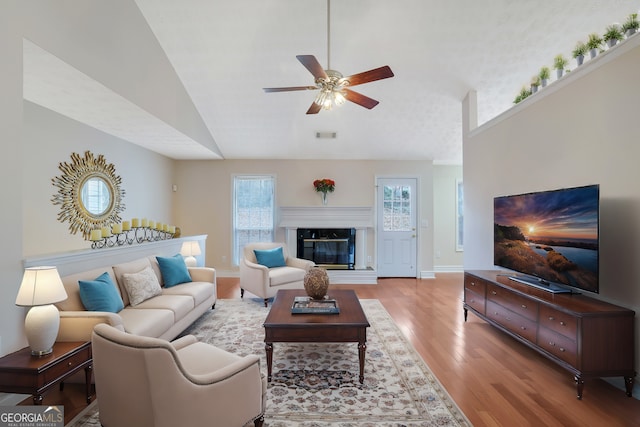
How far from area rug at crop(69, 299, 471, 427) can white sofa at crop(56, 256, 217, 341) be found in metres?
0.41

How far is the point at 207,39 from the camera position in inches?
146

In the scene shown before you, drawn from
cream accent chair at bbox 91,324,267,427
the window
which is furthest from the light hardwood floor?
the window

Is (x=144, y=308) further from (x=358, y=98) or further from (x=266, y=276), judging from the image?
(x=358, y=98)

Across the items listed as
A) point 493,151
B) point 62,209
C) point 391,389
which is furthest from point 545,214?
point 62,209

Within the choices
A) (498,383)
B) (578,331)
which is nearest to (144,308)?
(498,383)

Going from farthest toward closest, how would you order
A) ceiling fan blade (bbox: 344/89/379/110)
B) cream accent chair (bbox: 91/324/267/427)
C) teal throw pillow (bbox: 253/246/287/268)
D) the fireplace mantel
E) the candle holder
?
1. the fireplace mantel
2. teal throw pillow (bbox: 253/246/287/268)
3. the candle holder
4. ceiling fan blade (bbox: 344/89/379/110)
5. cream accent chair (bbox: 91/324/267/427)

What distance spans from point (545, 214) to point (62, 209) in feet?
16.9

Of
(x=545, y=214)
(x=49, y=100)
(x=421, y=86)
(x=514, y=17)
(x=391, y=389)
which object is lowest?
(x=391, y=389)

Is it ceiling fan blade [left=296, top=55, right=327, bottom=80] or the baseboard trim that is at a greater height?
ceiling fan blade [left=296, top=55, right=327, bottom=80]

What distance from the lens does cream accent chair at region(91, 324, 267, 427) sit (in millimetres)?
1396

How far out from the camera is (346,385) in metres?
2.43

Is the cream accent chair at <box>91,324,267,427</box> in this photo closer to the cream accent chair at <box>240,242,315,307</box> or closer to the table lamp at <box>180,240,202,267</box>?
the cream accent chair at <box>240,242,315,307</box>

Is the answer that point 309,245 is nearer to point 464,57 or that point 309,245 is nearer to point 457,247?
point 457,247

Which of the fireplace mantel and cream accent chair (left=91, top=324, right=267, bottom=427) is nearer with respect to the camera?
cream accent chair (left=91, top=324, right=267, bottom=427)
